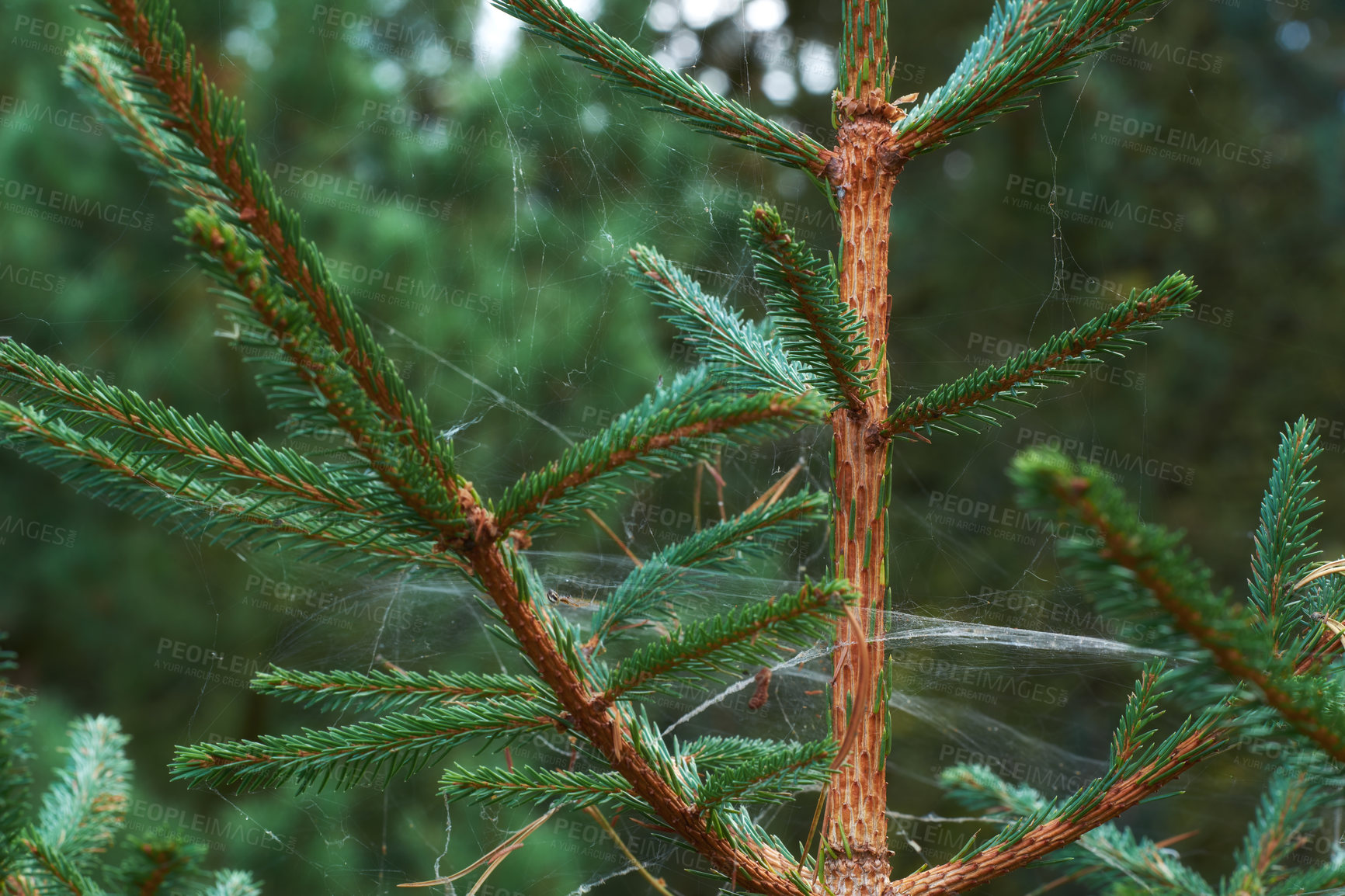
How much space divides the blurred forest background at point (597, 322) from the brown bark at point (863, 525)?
27.8 inches

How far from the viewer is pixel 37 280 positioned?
11.3 feet

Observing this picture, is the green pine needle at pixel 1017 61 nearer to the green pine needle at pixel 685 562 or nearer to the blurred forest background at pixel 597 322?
the green pine needle at pixel 685 562

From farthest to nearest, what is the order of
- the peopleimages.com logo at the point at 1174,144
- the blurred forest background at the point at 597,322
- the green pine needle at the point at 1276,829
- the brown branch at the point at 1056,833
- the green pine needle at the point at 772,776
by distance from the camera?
the peopleimages.com logo at the point at 1174,144 < the blurred forest background at the point at 597,322 < the green pine needle at the point at 1276,829 < the brown branch at the point at 1056,833 < the green pine needle at the point at 772,776

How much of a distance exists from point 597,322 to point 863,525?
270 cm

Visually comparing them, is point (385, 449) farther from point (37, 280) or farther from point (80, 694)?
point (80, 694)

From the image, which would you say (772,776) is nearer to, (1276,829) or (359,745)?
(359,745)

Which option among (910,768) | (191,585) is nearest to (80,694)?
(191,585)

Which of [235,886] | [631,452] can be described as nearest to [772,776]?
[631,452]

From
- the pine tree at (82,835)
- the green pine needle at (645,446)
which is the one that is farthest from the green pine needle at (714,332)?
the pine tree at (82,835)

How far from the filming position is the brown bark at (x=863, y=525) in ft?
3.01

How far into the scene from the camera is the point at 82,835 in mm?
1077

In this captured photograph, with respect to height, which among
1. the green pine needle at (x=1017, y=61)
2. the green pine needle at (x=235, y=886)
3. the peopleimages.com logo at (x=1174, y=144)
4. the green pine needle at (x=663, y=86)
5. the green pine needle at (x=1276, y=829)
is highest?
the peopleimages.com logo at (x=1174, y=144)

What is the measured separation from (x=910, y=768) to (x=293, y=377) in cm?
487

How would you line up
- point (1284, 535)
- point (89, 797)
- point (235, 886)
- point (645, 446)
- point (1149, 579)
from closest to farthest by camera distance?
point (1149, 579), point (645, 446), point (1284, 535), point (235, 886), point (89, 797)
